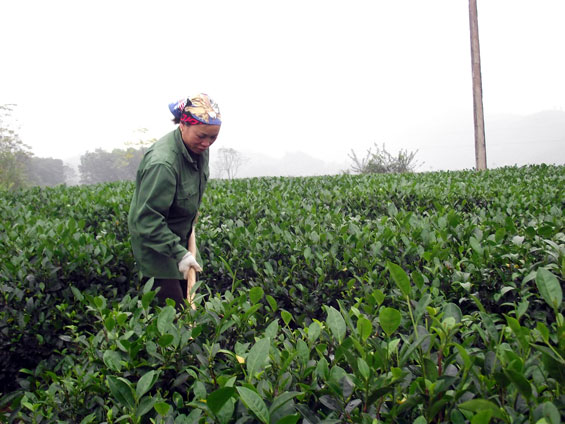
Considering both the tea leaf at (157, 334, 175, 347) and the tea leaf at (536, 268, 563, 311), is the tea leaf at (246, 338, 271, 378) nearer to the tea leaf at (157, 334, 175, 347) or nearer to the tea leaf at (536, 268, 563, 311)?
the tea leaf at (157, 334, 175, 347)

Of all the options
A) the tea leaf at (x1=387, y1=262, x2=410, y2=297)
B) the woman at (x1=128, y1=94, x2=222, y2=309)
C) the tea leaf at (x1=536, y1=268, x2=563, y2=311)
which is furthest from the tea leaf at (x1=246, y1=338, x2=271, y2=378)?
the woman at (x1=128, y1=94, x2=222, y2=309)

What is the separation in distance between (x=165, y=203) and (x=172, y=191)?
0.31ft

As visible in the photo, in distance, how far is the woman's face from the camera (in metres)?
2.81

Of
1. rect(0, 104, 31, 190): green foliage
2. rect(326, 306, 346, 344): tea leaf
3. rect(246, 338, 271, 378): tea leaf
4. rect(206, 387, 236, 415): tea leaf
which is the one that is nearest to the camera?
rect(206, 387, 236, 415): tea leaf

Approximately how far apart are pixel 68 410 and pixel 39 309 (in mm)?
1770

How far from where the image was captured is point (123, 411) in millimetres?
1394

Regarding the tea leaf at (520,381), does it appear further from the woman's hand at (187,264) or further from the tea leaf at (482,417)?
the woman's hand at (187,264)

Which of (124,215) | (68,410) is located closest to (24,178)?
(124,215)

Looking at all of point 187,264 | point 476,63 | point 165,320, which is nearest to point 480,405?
point 165,320

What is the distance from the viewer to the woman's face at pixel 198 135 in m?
2.81

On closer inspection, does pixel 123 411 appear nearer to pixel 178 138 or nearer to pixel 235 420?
pixel 235 420

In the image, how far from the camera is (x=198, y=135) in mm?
2854

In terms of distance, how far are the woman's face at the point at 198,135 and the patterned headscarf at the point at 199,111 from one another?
4 cm

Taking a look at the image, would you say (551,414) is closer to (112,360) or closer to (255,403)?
(255,403)
